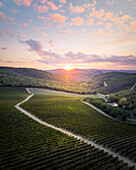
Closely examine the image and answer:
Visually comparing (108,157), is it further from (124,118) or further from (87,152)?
(124,118)

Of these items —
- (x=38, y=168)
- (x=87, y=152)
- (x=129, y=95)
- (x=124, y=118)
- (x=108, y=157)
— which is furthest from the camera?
(x=129, y=95)

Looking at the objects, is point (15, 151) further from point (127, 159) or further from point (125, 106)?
point (125, 106)

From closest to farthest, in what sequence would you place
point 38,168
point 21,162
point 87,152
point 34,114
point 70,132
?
1. point 38,168
2. point 21,162
3. point 87,152
4. point 70,132
5. point 34,114

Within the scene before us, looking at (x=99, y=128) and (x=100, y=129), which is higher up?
(x=100, y=129)

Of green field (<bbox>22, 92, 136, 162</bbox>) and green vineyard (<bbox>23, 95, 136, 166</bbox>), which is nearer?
green vineyard (<bbox>23, 95, 136, 166</bbox>)

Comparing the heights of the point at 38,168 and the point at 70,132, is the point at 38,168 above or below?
above

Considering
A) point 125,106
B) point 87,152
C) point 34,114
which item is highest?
point 87,152

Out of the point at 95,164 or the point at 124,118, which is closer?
the point at 95,164

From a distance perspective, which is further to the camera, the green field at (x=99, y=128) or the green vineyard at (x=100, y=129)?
the green field at (x=99, y=128)

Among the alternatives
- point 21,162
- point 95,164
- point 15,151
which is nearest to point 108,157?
point 95,164

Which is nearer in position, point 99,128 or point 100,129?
point 100,129

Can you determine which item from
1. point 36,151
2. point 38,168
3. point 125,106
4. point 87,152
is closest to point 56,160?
point 38,168
